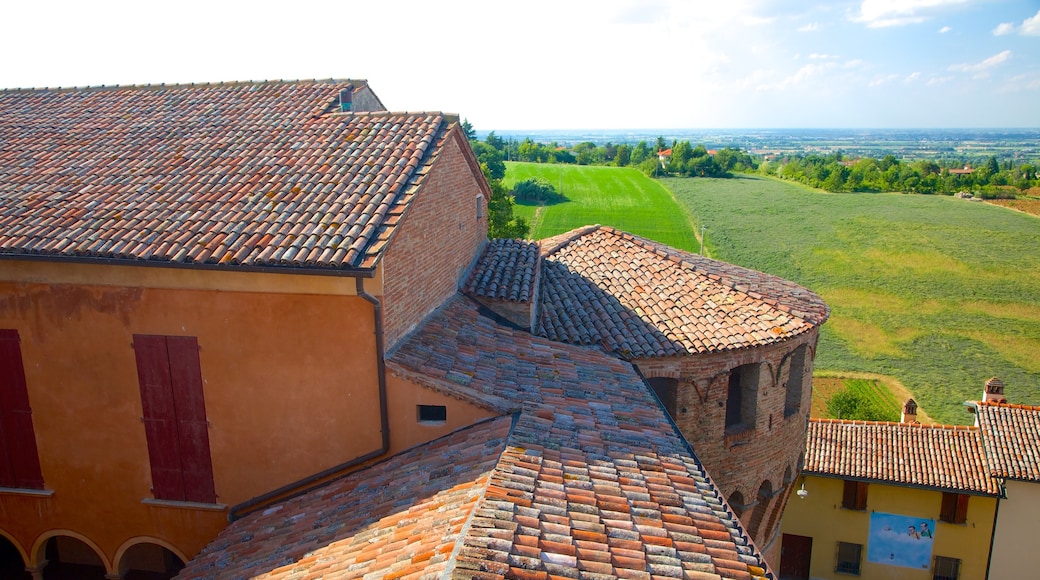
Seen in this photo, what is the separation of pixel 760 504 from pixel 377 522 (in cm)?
952

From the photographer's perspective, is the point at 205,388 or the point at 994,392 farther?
the point at 994,392

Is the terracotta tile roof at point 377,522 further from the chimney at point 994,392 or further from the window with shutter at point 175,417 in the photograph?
the chimney at point 994,392

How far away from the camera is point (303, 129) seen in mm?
11008

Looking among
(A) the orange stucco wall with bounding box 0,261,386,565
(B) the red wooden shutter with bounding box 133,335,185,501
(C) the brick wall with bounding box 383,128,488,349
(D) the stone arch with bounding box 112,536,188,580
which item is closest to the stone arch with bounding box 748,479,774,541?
(C) the brick wall with bounding box 383,128,488,349

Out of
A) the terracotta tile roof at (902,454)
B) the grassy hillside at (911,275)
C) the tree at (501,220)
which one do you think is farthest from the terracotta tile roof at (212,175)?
the grassy hillside at (911,275)

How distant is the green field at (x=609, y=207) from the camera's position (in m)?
58.4

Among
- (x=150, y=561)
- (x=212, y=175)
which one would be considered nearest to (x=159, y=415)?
(x=212, y=175)

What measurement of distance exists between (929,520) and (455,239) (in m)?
19.6

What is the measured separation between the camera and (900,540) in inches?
874

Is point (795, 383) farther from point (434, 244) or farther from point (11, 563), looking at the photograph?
point (11, 563)

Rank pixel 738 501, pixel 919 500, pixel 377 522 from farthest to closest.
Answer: pixel 919 500, pixel 738 501, pixel 377 522

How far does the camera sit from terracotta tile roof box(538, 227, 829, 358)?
36.6 ft

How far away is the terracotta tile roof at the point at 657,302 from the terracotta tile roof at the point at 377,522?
3.97m

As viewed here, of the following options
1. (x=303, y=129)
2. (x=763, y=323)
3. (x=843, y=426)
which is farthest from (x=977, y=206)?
(x=303, y=129)
